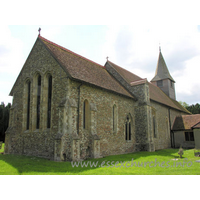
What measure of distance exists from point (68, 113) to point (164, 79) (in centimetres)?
2916

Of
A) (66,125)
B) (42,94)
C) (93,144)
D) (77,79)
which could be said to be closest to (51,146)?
(66,125)

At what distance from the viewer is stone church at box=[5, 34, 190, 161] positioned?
12.8m

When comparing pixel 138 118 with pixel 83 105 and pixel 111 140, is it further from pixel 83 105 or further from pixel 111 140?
pixel 83 105

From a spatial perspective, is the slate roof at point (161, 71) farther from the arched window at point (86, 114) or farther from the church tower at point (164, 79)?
the arched window at point (86, 114)

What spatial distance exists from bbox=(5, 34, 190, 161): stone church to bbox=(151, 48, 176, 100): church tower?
17.8m

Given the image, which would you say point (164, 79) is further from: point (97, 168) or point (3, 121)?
point (97, 168)

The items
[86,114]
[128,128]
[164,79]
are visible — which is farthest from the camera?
[164,79]

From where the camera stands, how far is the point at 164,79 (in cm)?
3703

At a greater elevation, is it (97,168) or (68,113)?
(68,113)

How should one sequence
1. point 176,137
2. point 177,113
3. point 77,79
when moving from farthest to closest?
1. point 177,113
2. point 176,137
3. point 77,79

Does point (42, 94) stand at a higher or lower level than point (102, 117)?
higher

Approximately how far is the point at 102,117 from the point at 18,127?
25.0 feet

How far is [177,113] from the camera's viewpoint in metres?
32.4

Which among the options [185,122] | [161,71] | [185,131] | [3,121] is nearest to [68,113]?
[185,131]
